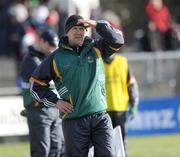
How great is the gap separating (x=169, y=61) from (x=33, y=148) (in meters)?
7.59

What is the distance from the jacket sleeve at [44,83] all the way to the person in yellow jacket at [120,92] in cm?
280

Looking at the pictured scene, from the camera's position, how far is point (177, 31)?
874 inches

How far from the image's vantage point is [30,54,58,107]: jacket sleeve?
32.6 ft

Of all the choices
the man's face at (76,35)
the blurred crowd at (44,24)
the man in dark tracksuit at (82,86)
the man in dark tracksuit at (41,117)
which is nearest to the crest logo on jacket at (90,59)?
the man in dark tracksuit at (82,86)

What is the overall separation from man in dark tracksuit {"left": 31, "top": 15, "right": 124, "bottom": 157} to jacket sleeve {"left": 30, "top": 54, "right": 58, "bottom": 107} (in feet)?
0.05

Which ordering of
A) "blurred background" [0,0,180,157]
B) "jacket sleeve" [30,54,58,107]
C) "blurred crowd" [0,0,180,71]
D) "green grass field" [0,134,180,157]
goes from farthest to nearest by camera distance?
"blurred crowd" [0,0,180,71], "blurred background" [0,0,180,157], "green grass field" [0,134,180,157], "jacket sleeve" [30,54,58,107]

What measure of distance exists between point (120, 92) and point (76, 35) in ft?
10.9

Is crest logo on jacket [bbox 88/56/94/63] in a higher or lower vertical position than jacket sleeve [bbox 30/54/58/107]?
higher

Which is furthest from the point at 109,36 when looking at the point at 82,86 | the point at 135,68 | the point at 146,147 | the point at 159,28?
the point at 159,28

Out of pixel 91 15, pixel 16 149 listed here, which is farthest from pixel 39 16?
pixel 16 149

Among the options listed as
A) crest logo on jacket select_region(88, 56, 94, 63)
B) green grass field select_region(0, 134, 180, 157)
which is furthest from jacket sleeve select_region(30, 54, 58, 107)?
green grass field select_region(0, 134, 180, 157)

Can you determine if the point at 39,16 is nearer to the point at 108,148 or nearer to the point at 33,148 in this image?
the point at 33,148

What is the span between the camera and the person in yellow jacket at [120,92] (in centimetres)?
1281

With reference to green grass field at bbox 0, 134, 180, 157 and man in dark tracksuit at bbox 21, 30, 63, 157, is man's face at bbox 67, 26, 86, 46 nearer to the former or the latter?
man in dark tracksuit at bbox 21, 30, 63, 157
